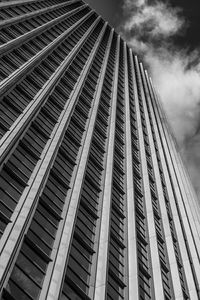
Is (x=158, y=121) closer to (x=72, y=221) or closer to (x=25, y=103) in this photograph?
(x=25, y=103)

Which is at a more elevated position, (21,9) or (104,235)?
(21,9)

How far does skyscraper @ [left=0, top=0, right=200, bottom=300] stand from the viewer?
26.1m

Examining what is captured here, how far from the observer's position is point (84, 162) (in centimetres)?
4109

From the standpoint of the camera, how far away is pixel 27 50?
199 ft

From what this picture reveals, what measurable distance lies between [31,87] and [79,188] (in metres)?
17.6

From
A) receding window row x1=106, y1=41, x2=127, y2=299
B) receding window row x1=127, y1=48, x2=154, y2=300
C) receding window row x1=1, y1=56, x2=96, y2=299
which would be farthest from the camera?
receding window row x1=127, y1=48, x2=154, y2=300

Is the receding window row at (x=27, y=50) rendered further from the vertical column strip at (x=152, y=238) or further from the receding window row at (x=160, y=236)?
the receding window row at (x=160, y=236)

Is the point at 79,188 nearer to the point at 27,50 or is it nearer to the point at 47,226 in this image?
the point at 47,226

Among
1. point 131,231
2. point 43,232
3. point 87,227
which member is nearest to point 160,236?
point 131,231

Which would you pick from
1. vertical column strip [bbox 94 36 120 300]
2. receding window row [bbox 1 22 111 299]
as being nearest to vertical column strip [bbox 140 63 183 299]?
vertical column strip [bbox 94 36 120 300]

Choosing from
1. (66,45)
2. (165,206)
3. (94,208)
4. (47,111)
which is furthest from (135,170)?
(66,45)

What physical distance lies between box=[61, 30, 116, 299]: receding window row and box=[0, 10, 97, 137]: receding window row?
7727 mm

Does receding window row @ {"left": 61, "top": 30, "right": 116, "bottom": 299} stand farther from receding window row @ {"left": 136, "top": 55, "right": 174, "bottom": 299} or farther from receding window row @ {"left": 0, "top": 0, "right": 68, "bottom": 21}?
receding window row @ {"left": 0, "top": 0, "right": 68, "bottom": 21}

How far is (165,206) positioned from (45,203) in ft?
72.9
